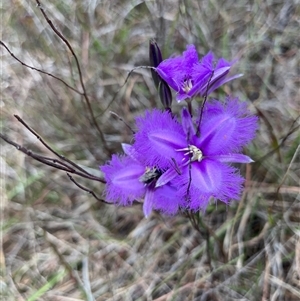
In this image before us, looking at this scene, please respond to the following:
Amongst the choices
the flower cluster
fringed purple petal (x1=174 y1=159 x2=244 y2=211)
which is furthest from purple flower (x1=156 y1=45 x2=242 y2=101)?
fringed purple petal (x1=174 y1=159 x2=244 y2=211)

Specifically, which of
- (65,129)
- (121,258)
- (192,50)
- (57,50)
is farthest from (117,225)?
(192,50)

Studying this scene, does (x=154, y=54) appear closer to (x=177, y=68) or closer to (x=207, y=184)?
(x=177, y=68)

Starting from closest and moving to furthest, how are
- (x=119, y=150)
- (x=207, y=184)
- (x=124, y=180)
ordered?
(x=207, y=184) → (x=124, y=180) → (x=119, y=150)

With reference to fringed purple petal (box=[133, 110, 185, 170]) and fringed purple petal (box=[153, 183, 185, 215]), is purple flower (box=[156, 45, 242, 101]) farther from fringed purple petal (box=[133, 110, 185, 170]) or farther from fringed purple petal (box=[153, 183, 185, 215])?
fringed purple petal (box=[153, 183, 185, 215])

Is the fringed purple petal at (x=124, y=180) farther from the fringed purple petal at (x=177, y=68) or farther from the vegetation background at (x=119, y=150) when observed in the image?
the vegetation background at (x=119, y=150)

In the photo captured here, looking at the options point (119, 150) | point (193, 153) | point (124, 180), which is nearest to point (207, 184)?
point (193, 153)

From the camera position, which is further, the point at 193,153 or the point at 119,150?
the point at 119,150

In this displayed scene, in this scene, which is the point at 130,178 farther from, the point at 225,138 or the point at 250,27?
the point at 250,27
